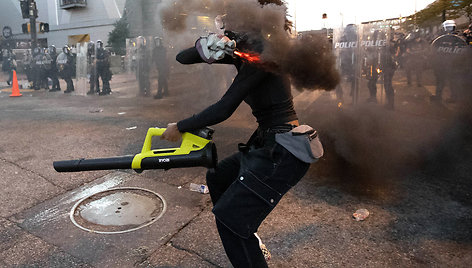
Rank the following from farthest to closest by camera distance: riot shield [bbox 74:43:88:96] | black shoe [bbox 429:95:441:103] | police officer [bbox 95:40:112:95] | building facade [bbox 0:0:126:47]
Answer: building facade [bbox 0:0:126:47]
riot shield [bbox 74:43:88:96]
police officer [bbox 95:40:112:95]
black shoe [bbox 429:95:441:103]

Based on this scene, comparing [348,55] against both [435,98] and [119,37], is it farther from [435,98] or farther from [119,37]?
[119,37]

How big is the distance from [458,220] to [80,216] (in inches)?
133

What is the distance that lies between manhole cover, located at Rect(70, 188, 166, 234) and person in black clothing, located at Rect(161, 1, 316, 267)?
1394 mm

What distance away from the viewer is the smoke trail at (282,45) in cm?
190

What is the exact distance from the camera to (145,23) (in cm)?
969

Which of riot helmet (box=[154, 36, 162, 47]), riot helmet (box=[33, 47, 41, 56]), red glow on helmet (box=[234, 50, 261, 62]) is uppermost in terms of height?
riot helmet (box=[33, 47, 41, 56])

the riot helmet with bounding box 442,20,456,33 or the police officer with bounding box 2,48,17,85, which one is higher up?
the police officer with bounding box 2,48,17,85

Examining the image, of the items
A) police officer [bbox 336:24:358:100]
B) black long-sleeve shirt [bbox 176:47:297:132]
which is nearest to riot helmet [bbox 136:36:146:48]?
police officer [bbox 336:24:358:100]

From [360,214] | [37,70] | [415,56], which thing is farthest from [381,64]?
[37,70]

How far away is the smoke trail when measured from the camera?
1.90m

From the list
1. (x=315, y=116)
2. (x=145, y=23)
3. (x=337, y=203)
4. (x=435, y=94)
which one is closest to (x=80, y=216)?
(x=337, y=203)

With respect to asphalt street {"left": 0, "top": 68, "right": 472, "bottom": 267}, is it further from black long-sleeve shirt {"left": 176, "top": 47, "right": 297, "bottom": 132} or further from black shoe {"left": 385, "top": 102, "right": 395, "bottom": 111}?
black long-sleeve shirt {"left": 176, "top": 47, "right": 297, "bottom": 132}

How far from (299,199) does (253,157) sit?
1786 millimetres

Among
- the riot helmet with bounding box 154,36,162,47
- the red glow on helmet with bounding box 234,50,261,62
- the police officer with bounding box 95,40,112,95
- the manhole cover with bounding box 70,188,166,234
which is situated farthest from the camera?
the police officer with bounding box 95,40,112,95
